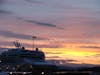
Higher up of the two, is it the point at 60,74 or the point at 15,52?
the point at 15,52

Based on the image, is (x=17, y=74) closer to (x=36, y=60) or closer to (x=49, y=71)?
(x=49, y=71)

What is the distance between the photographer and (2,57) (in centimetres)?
A: 19112

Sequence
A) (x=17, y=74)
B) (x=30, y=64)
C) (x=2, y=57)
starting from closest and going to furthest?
1. (x=17, y=74)
2. (x=30, y=64)
3. (x=2, y=57)

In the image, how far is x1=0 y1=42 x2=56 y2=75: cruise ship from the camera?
169 meters

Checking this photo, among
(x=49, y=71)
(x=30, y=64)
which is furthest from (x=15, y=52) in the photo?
(x=49, y=71)

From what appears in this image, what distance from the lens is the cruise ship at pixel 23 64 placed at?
16888 cm

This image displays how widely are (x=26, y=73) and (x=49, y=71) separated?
1173 cm

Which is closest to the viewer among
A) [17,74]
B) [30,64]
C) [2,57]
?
[17,74]

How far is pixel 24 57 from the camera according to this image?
193 metres

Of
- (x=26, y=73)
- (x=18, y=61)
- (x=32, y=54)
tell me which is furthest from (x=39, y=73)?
(x=32, y=54)

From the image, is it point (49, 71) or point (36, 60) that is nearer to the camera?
point (49, 71)

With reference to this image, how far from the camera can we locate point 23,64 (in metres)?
179

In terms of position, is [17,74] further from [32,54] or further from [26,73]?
[32,54]

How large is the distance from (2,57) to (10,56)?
5509 millimetres
